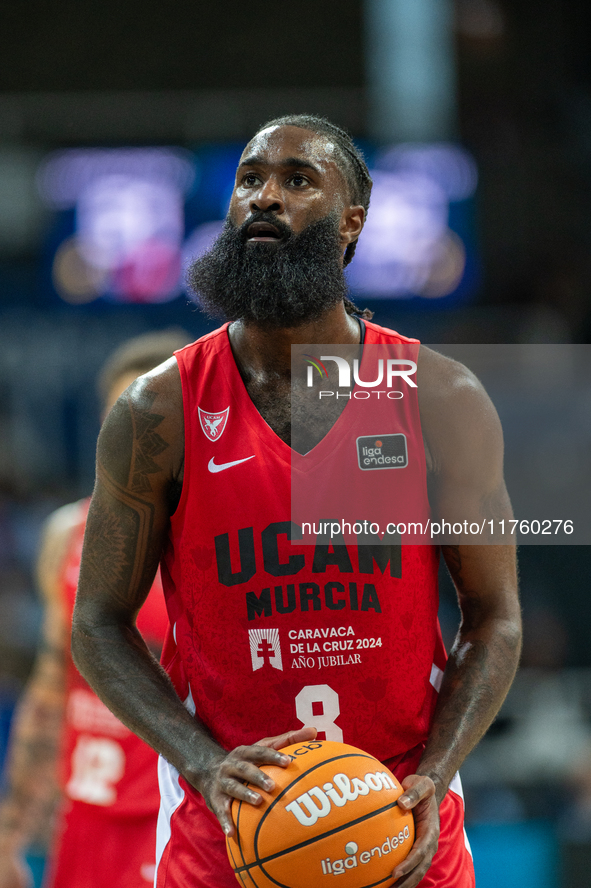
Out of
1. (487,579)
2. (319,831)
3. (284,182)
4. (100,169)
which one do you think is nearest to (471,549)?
(487,579)

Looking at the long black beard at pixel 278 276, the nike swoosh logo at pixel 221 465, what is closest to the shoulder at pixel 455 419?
the long black beard at pixel 278 276

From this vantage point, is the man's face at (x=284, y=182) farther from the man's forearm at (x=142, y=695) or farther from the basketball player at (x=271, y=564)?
the man's forearm at (x=142, y=695)

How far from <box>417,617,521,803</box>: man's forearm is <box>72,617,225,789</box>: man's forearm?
1.73 feet

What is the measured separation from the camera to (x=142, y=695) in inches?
96.9

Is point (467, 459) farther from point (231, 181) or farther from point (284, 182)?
point (231, 181)

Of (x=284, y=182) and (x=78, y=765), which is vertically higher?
(x=284, y=182)

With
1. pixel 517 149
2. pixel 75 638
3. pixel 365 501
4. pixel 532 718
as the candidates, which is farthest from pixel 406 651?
pixel 517 149

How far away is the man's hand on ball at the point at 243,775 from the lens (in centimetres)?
209

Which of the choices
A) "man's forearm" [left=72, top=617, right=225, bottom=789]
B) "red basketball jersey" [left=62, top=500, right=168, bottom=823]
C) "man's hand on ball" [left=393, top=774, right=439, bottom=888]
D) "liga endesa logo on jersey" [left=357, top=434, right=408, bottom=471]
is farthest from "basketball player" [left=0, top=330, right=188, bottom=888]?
"man's hand on ball" [left=393, top=774, right=439, bottom=888]

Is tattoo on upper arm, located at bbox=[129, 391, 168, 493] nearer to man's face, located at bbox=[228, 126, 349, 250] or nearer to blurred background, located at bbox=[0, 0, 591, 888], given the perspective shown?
man's face, located at bbox=[228, 126, 349, 250]

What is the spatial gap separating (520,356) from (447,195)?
198 cm

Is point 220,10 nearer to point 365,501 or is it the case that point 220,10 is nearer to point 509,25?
point 509,25

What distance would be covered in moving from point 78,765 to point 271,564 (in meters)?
1.91

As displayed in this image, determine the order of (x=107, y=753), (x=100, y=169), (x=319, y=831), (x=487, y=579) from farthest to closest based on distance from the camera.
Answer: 1. (x=100, y=169)
2. (x=107, y=753)
3. (x=487, y=579)
4. (x=319, y=831)
